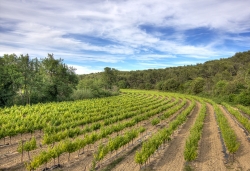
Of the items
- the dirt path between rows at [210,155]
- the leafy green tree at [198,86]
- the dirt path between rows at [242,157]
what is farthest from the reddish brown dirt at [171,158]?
the leafy green tree at [198,86]

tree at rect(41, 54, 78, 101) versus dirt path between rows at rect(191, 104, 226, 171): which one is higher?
tree at rect(41, 54, 78, 101)

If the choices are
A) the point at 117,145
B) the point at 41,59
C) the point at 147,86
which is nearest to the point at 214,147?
the point at 117,145

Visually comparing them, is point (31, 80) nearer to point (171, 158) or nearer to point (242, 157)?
point (171, 158)

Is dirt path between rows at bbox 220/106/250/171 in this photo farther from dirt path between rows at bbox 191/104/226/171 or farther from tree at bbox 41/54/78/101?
tree at bbox 41/54/78/101

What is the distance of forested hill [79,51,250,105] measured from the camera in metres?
42.8

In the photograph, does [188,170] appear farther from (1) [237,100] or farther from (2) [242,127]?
(1) [237,100]

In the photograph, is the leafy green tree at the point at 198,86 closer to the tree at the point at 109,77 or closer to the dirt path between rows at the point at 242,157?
the tree at the point at 109,77

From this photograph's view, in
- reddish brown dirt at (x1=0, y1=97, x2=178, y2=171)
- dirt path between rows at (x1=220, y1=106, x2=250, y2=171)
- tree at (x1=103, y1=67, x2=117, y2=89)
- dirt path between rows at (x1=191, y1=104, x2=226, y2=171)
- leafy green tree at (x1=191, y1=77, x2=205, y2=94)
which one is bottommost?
dirt path between rows at (x1=220, y1=106, x2=250, y2=171)

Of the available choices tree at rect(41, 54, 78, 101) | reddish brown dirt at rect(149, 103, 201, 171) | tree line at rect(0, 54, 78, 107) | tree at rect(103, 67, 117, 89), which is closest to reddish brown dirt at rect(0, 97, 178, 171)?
reddish brown dirt at rect(149, 103, 201, 171)

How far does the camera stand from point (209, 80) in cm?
6138

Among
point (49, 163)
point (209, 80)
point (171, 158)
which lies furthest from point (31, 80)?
point (209, 80)

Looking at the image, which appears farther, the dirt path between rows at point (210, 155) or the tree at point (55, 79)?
the tree at point (55, 79)

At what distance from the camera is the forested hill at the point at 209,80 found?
42.8 m

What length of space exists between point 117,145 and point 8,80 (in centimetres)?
2665
